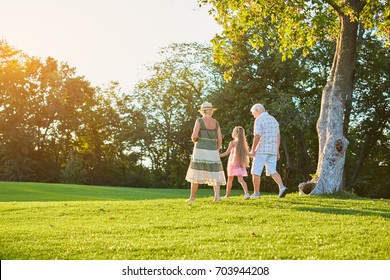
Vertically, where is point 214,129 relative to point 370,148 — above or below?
below

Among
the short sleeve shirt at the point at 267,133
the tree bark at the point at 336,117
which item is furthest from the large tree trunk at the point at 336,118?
the short sleeve shirt at the point at 267,133

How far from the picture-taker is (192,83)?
56.1 m

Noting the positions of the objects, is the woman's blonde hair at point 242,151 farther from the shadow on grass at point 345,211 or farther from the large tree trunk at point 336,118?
the shadow on grass at point 345,211

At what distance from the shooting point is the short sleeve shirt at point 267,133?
51.4ft

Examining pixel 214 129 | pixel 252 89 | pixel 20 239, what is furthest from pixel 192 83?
pixel 20 239

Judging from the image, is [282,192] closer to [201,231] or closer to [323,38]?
[323,38]

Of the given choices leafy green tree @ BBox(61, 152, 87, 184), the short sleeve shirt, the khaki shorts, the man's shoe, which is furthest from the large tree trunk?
leafy green tree @ BBox(61, 152, 87, 184)

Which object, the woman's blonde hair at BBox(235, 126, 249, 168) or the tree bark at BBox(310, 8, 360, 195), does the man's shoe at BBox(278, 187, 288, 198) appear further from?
the tree bark at BBox(310, 8, 360, 195)

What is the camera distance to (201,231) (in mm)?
9961

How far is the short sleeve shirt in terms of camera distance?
51.4 feet

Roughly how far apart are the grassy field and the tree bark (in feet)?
13.5
